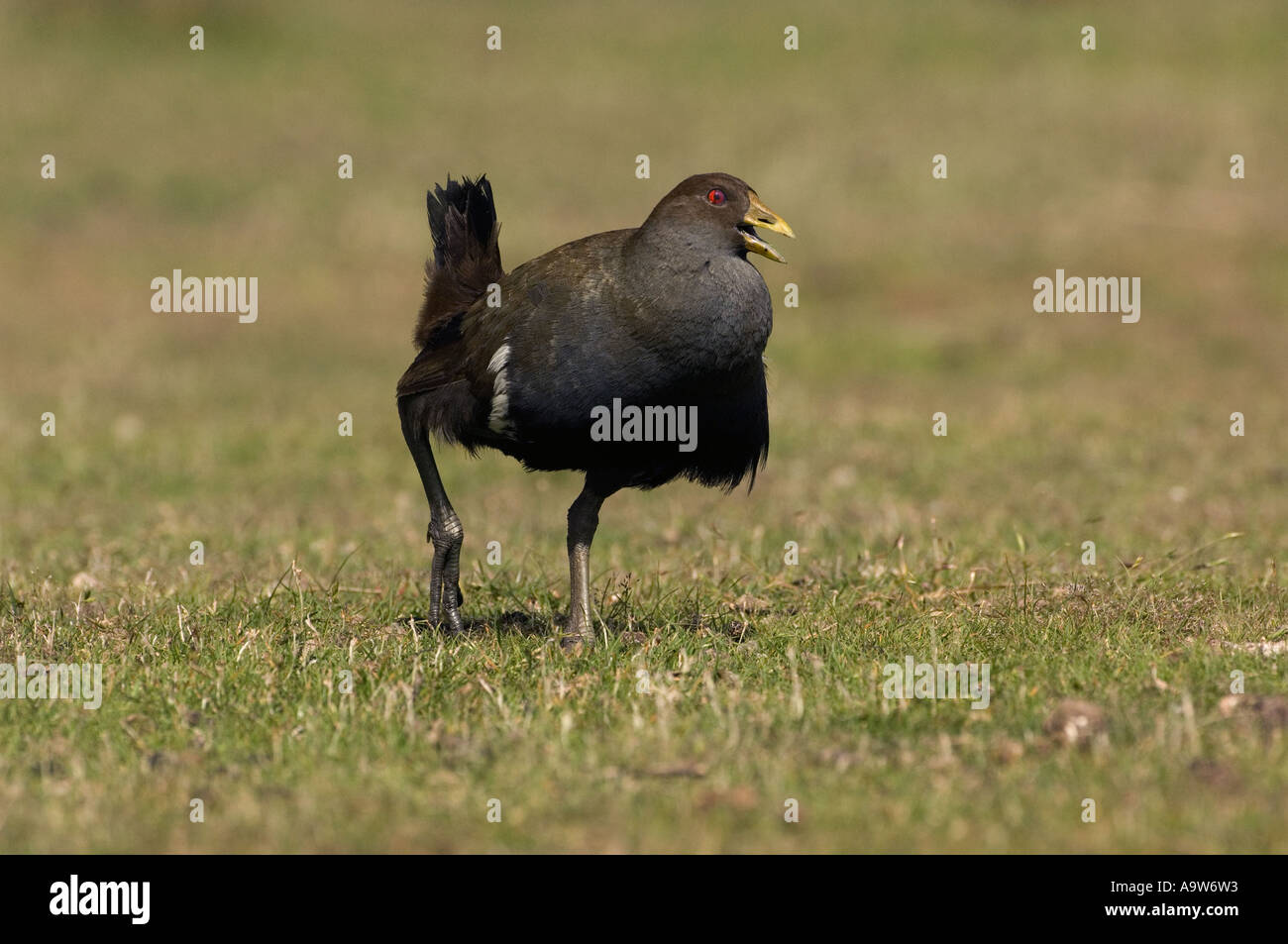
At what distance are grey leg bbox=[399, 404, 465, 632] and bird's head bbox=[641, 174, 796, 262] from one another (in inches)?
66.1

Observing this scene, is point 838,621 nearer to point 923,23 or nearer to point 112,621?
point 112,621

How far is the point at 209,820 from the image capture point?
527 centimetres

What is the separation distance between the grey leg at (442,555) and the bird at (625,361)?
11 centimetres

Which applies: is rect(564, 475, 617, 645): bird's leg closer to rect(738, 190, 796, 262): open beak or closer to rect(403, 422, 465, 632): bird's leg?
rect(403, 422, 465, 632): bird's leg

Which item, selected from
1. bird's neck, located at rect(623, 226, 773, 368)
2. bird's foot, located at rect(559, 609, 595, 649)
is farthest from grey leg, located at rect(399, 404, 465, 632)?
bird's neck, located at rect(623, 226, 773, 368)

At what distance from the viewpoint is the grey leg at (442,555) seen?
26.6 feet

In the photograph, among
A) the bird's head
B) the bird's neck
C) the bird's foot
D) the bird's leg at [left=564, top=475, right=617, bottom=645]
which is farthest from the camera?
the bird's leg at [left=564, top=475, right=617, bottom=645]

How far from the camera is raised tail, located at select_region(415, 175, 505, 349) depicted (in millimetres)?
8289

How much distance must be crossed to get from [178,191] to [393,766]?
2085cm

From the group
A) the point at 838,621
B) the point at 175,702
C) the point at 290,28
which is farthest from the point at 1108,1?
the point at 175,702

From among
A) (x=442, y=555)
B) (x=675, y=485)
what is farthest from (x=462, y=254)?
(x=675, y=485)

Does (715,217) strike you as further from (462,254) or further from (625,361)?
(462,254)

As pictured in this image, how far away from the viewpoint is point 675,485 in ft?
46.4
